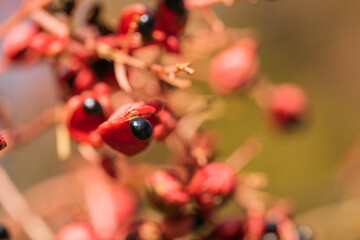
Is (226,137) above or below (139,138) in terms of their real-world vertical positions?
below

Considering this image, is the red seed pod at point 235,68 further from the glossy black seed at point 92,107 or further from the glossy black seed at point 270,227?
the glossy black seed at point 92,107

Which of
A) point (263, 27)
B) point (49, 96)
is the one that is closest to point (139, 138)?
point (49, 96)

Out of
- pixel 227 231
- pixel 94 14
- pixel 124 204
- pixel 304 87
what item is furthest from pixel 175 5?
pixel 304 87

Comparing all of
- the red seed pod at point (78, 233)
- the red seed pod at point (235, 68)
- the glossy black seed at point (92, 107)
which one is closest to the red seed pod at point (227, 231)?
the red seed pod at point (78, 233)

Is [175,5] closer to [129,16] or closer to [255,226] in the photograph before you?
[129,16]

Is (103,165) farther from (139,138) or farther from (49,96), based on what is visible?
(49,96)
